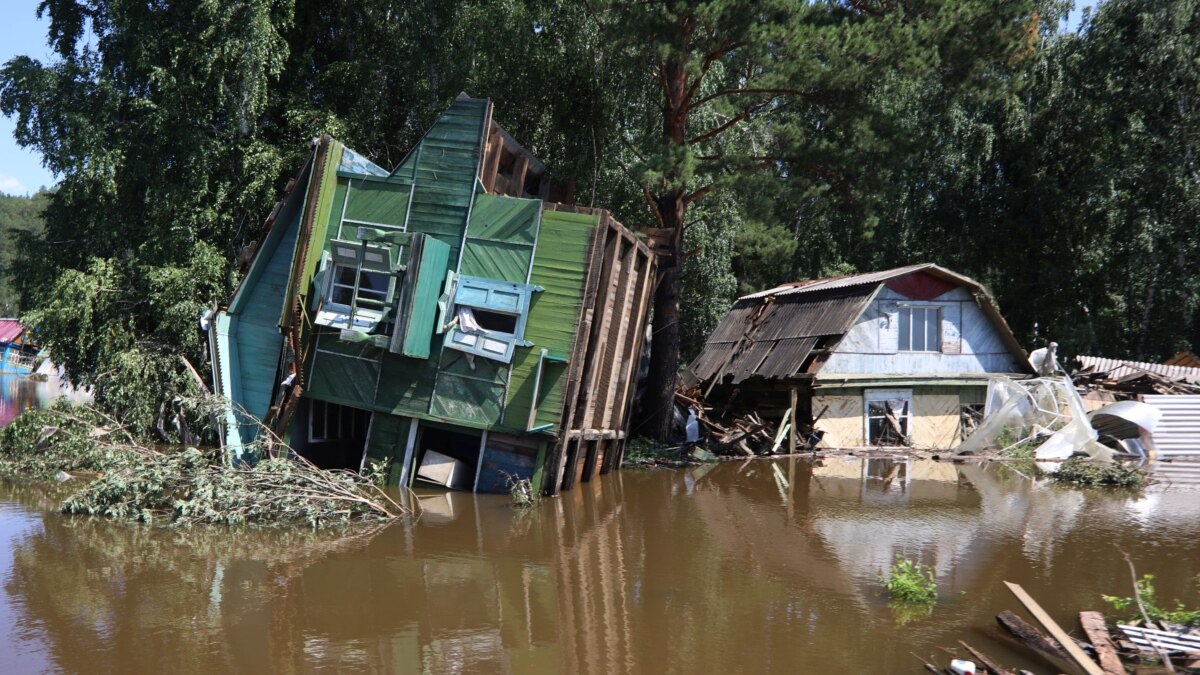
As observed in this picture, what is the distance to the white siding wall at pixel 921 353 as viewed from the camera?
22688 millimetres

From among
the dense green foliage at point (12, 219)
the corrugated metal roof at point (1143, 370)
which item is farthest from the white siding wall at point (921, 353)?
the dense green foliage at point (12, 219)

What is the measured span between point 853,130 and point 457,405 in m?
10.7

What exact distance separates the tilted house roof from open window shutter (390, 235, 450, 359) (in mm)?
10476

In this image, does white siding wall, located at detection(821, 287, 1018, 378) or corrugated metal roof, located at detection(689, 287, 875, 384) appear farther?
white siding wall, located at detection(821, 287, 1018, 378)

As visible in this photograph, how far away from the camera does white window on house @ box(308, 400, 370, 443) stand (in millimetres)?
16969

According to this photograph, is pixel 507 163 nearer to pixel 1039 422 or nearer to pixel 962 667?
pixel 1039 422

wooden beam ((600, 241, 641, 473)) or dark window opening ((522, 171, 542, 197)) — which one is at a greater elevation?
dark window opening ((522, 171, 542, 197))

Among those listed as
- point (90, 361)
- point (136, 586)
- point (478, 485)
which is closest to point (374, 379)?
point (478, 485)

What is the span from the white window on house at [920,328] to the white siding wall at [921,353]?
0.13 metres

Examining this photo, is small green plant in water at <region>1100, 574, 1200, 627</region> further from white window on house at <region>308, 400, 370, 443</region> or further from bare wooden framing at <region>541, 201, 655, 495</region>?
white window on house at <region>308, 400, 370, 443</region>

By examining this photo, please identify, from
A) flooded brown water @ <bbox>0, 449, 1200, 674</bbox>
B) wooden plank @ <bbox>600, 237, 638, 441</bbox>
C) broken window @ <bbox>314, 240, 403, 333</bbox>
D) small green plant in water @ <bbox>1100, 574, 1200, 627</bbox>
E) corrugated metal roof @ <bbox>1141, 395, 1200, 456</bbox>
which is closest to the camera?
flooded brown water @ <bbox>0, 449, 1200, 674</bbox>

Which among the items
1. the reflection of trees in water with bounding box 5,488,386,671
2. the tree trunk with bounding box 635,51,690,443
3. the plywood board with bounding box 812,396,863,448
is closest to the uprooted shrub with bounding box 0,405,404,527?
the reflection of trees in water with bounding box 5,488,386,671

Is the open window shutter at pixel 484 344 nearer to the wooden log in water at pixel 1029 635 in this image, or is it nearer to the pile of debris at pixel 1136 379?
the wooden log in water at pixel 1029 635

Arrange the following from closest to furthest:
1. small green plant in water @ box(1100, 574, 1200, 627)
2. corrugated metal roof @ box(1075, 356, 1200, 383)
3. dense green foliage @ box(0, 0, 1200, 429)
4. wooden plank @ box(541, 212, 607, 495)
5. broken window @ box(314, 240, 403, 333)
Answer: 1. small green plant in water @ box(1100, 574, 1200, 627)
2. broken window @ box(314, 240, 403, 333)
3. wooden plank @ box(541, 212, 607, 495)
4. dense green foliage @ box(0, 0, 1200, 429)
5. corrugated metal roof @ box(1075, 356, 1200, 383)
